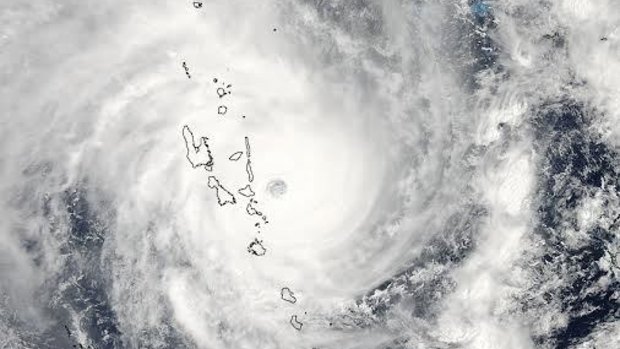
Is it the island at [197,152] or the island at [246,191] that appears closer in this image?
the island at [246,191]

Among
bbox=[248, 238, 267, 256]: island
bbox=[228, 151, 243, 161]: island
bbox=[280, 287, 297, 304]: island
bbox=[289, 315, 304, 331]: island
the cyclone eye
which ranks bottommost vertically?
bbox=[289, 315, 304, 331]: island

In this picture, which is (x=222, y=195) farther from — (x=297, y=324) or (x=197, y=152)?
(x=297, y=324)

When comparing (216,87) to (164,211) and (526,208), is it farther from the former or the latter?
(526,208)

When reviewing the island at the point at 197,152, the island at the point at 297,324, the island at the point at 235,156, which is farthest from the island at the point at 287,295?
the island at the point at 197,152

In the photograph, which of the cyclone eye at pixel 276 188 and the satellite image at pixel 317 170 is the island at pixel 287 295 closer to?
the satellite image at pixel 317 170

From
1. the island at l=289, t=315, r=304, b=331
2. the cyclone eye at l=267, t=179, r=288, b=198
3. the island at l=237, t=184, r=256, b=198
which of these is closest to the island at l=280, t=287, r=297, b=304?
the island at l=289, t=315, r=304, b=331

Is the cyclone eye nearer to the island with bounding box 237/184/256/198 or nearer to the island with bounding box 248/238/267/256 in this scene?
the island with bounding box 237/184/256/198
